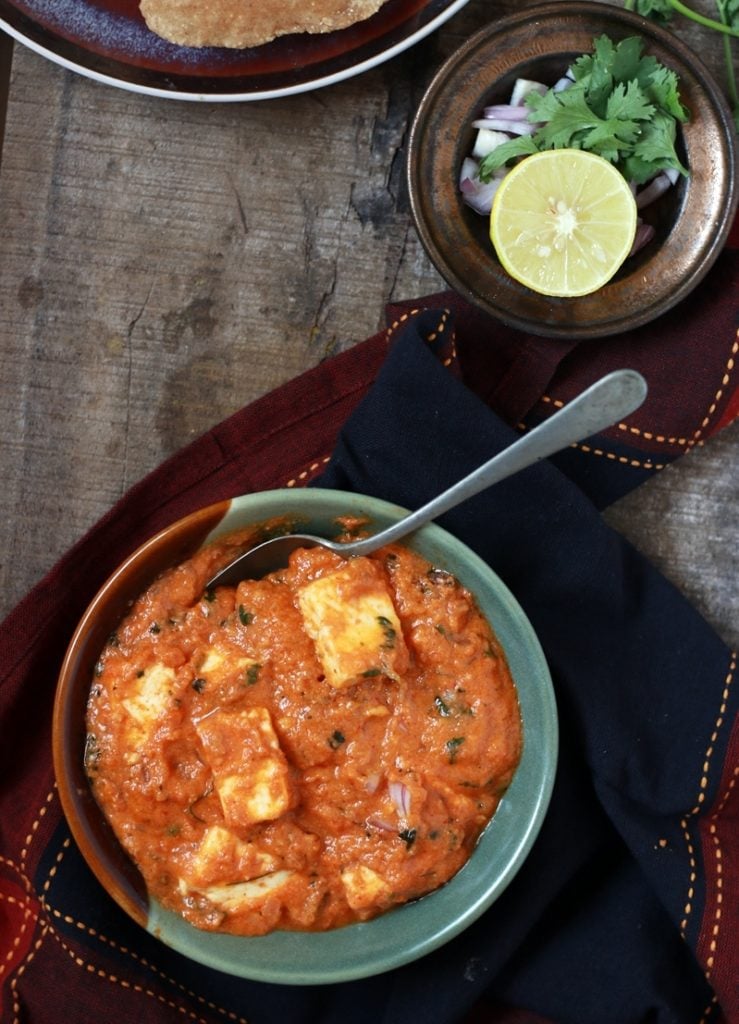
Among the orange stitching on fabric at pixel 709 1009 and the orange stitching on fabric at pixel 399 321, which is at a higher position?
the orange stitching on fabric at pixel 399 321

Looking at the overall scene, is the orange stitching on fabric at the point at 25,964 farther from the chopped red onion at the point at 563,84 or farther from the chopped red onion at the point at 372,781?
the chopped red onion at the point at 563,84

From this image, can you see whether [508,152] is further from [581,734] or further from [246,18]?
[581,734]

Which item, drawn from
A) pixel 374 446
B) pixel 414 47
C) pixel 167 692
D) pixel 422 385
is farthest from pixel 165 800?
pixel 414 47

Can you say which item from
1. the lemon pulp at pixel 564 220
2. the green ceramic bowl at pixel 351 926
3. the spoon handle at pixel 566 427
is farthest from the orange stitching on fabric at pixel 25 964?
the lemon pulp at pixel 564 220

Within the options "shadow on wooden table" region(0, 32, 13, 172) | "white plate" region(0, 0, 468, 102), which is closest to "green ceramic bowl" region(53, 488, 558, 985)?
"white plate" region(0, 0, 468, 102)

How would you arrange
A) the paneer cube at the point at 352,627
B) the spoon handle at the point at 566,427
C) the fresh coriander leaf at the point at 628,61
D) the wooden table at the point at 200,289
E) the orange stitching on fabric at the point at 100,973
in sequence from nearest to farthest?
the spoon handle at the point at 566,427 → the paneer cube at the point at 352,627 → the fresh coriander leaf at the point at 628,61 → the orange stitching on fabric at the point at 100,973 → the wooden table at the point at 200,289

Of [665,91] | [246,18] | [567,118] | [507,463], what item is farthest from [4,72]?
[507,463]

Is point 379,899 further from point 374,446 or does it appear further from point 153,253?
point 153,253
